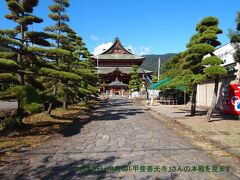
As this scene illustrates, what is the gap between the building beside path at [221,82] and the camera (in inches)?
661

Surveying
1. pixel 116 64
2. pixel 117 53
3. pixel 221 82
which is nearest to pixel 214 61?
pixel 221 82

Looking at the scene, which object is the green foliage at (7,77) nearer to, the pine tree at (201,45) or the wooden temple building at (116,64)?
the pine tree at (201,45)

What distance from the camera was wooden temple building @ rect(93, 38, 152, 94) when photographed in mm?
57719

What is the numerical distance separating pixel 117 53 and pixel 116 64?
9.03ft

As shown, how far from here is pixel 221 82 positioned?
62.2 ft

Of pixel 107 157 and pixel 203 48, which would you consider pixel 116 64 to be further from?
pixel 107 157

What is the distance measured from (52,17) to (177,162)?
12.5 meters

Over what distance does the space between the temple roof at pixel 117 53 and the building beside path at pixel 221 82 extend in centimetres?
3725

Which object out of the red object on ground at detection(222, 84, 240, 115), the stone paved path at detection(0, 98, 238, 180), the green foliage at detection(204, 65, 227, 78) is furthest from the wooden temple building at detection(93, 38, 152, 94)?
the stone paved path at detection(0, 98, 238, 180)

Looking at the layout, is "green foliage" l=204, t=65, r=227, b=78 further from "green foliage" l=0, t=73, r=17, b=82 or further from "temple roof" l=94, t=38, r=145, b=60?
"temple roof" l=94, t=38, r=145, b=60

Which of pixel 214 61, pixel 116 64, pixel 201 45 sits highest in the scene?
pixel 116 64

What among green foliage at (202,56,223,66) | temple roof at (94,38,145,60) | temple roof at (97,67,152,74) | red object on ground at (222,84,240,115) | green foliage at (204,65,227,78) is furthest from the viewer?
temple roof at (94,38,145,60)

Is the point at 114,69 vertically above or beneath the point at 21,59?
above

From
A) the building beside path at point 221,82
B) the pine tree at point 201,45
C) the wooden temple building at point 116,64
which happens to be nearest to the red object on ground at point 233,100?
the building beside path at point 221,82
